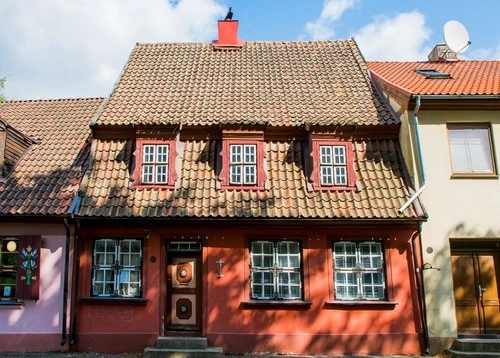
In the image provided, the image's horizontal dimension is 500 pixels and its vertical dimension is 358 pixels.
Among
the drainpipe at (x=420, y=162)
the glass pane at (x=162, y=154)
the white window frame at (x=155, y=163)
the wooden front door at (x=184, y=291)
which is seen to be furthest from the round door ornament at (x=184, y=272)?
the drainpipe at (x=420, y=162)

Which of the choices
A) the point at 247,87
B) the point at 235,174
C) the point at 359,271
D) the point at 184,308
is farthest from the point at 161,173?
the point at 359,271

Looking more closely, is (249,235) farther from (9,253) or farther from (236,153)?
(9,253)

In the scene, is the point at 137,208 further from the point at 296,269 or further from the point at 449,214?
the point at 449,214

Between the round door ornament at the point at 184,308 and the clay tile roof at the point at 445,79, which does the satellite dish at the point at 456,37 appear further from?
the round door ornament at the point at 184,308

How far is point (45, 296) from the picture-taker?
10438 millimetres

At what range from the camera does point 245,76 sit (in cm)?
1409

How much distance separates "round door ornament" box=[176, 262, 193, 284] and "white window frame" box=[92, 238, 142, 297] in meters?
0.92

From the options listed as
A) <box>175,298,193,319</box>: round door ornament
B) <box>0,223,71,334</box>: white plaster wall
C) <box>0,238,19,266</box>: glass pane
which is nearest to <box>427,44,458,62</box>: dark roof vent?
<box>175,298,193,319</box>: round door ornament

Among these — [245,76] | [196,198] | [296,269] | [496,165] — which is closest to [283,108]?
[245,76]

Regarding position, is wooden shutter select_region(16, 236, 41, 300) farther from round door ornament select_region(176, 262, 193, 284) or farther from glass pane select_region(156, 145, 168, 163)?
glass pane select_region(156, 145, 168, 163)

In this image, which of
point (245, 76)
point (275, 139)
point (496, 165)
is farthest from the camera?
point (245, 76)

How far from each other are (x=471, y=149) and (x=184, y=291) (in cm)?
795

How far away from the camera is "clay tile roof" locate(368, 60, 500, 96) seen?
1149 centimetres

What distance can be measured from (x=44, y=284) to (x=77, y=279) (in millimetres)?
791
